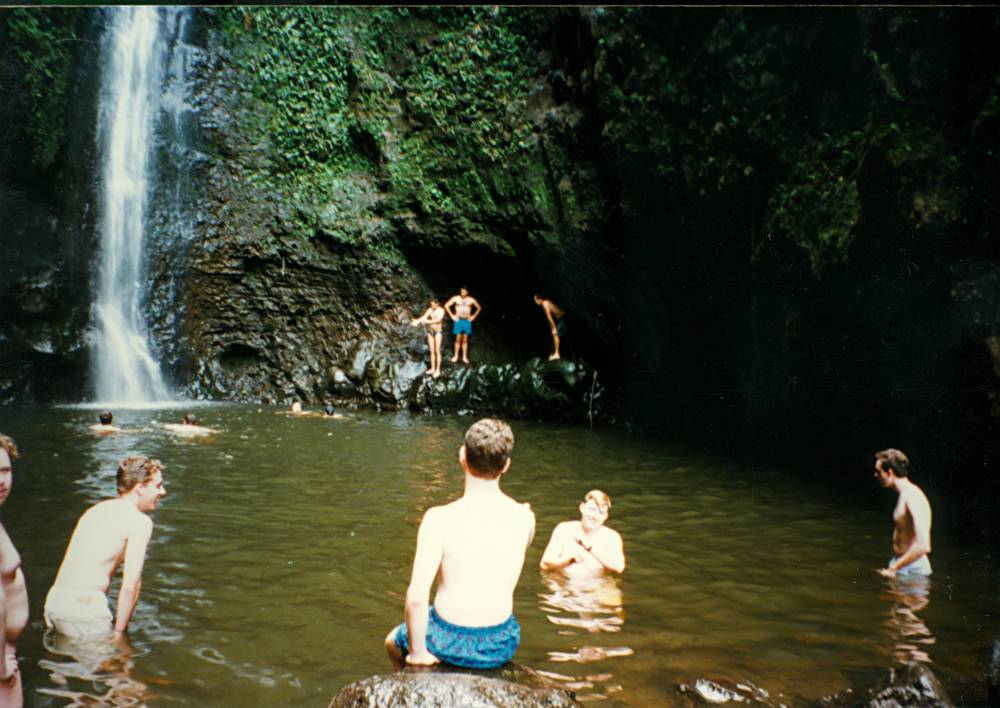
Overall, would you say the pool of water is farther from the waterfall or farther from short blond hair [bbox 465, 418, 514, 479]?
the waterfall

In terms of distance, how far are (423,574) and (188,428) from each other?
6.46 m

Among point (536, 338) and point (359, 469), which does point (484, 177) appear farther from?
point (359, 469)

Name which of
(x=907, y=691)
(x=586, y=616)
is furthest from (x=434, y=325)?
(x=907, y=691)

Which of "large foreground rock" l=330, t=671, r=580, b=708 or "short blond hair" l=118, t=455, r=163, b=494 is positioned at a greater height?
"short blond hair" l=118, t=455, r=163, b=494

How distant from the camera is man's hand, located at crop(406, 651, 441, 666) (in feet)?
7.64

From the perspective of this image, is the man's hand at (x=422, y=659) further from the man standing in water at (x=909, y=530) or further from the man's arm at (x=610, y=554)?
the man standing in water at (x=909, y=530)

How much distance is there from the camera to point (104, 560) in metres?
3.02

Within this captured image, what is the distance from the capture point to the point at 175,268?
39.8 feet

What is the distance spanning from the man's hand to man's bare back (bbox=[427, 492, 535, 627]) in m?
0.13

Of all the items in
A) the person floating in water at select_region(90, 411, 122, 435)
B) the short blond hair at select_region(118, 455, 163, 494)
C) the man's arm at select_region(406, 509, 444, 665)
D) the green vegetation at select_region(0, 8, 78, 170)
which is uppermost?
the green vegetation at select_region(0, 8, 78, 170)

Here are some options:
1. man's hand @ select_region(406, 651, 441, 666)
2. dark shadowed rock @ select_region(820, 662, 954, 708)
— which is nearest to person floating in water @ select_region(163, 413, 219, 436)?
man's hand @ select_region(406, 651, 441, 666)

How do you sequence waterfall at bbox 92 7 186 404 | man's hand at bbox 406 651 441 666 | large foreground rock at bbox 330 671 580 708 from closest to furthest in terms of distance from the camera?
large foreground rock at bbox 330 671 580 708, man's hand at bbox 406 651 441 666, waterfall at bbox 92 7 186 404

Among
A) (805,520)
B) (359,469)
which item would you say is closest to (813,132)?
(805,520)

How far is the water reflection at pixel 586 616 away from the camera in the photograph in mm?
2896
